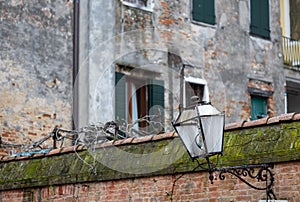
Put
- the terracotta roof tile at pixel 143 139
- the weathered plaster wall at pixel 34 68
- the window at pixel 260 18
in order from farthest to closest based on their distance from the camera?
the window at pixel 260 18 → the weathered plaster wall at pixel 34 68 → the terracotta roof tile at pixel 143 139

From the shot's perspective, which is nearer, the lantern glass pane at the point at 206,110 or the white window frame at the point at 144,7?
the lantern glass pane at the point at 206,110

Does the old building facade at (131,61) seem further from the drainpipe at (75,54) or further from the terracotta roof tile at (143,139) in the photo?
the terracotta roof tile at (143,139)

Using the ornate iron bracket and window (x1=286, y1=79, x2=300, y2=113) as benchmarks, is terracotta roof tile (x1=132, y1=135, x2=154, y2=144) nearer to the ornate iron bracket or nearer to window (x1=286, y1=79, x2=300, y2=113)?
the ornate iron bracket

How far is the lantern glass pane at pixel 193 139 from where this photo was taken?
24.6 ft

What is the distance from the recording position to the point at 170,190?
905 cm

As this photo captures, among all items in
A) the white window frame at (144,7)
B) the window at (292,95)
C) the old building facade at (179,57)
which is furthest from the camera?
the window at (292,95)

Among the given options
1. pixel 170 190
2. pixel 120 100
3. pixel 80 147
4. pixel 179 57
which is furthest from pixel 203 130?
pixel 179 57

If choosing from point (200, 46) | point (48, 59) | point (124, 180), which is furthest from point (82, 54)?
point (124, 180)

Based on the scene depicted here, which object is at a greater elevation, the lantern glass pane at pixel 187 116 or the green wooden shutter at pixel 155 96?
the green wooden shutter at pixel 155 96

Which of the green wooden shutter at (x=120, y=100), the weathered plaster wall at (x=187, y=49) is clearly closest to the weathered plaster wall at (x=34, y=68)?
the weathered plaster wall at (x=187, y=49)

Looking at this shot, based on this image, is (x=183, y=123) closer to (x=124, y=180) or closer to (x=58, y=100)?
(x=124, y=180)

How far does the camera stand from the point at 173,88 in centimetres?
1316

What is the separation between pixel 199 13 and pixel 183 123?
10.9 metres

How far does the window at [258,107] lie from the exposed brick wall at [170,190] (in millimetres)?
9343
